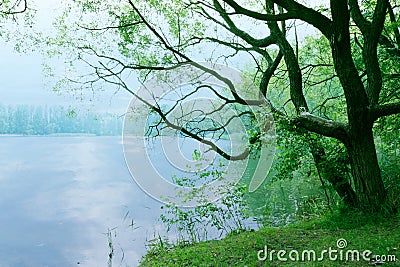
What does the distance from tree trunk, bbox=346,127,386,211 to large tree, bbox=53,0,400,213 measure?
1 cm

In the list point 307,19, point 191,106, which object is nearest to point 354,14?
point 307,19

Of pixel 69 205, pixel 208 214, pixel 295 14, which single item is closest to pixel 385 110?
pixel 295 14

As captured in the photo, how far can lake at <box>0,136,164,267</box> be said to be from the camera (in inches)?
287

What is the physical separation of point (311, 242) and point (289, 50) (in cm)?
322

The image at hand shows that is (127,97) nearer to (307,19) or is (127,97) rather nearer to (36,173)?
(307,19)

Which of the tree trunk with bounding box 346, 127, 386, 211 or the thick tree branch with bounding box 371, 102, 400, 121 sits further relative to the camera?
the tree trunk with bounding box 346, 127, 386, 211

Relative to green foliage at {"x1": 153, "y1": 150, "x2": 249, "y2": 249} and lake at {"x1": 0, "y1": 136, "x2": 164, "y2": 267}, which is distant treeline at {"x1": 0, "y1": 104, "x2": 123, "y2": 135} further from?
green foliage at {"x1": 153, "y1": 150, "x2": 249, "y2": 249}

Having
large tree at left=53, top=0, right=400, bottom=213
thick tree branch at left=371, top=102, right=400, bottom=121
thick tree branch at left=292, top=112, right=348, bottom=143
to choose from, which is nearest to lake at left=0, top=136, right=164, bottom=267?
large tree at left=53, top=0, right=400, bottom=213

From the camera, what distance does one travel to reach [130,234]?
775 cm

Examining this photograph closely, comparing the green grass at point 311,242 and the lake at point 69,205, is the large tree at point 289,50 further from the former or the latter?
the lake at point 69,205

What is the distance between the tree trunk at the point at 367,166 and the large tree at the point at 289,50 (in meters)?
0.01

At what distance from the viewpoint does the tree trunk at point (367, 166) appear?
4629 millimetres

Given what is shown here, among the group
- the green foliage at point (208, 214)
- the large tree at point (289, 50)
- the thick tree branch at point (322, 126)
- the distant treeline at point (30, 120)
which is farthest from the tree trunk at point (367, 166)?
the distant treeline at point (30, 120)

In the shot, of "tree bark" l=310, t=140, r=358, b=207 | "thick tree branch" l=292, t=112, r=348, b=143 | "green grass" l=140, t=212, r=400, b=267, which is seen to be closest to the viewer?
"green grass" l=140, t=212, r=400, b=267
